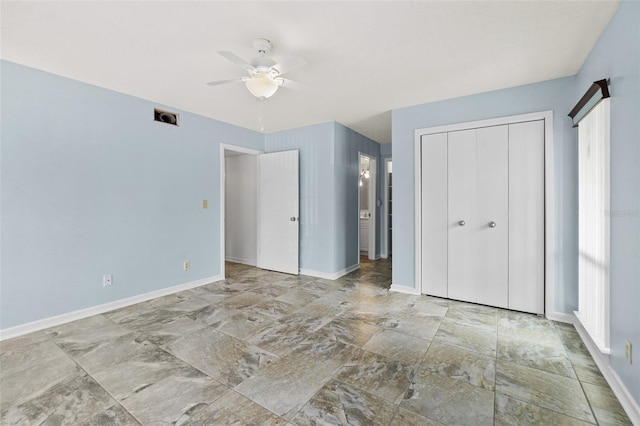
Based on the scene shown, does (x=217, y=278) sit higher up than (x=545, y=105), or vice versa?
(x=545, y=105)

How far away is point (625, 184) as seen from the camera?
5.45ft

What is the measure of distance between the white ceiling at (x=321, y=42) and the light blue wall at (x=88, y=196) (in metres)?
0.32

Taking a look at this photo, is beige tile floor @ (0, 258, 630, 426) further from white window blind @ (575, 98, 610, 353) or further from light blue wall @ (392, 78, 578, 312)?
light blue wall @ (392, 78, 578, 312)

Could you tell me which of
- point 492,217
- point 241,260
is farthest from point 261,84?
point 241,260

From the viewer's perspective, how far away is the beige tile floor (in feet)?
5.11

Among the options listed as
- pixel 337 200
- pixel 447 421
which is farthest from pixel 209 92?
pixel 447 421

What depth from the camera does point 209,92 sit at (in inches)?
124

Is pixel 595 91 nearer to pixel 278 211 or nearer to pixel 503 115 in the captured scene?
pixel 503 115

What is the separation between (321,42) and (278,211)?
296cm

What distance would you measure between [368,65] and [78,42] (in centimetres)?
233

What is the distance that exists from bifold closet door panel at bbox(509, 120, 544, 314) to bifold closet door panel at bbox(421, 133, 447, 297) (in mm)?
666

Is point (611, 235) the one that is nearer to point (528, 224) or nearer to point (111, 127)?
point (528, 224)

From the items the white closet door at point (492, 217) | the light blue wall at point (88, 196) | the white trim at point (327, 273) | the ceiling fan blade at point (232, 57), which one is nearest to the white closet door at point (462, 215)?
the white closet door at point (492, 217)

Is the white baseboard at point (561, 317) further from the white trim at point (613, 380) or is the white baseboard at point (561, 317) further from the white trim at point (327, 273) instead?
the white trim at point (327, 273)
